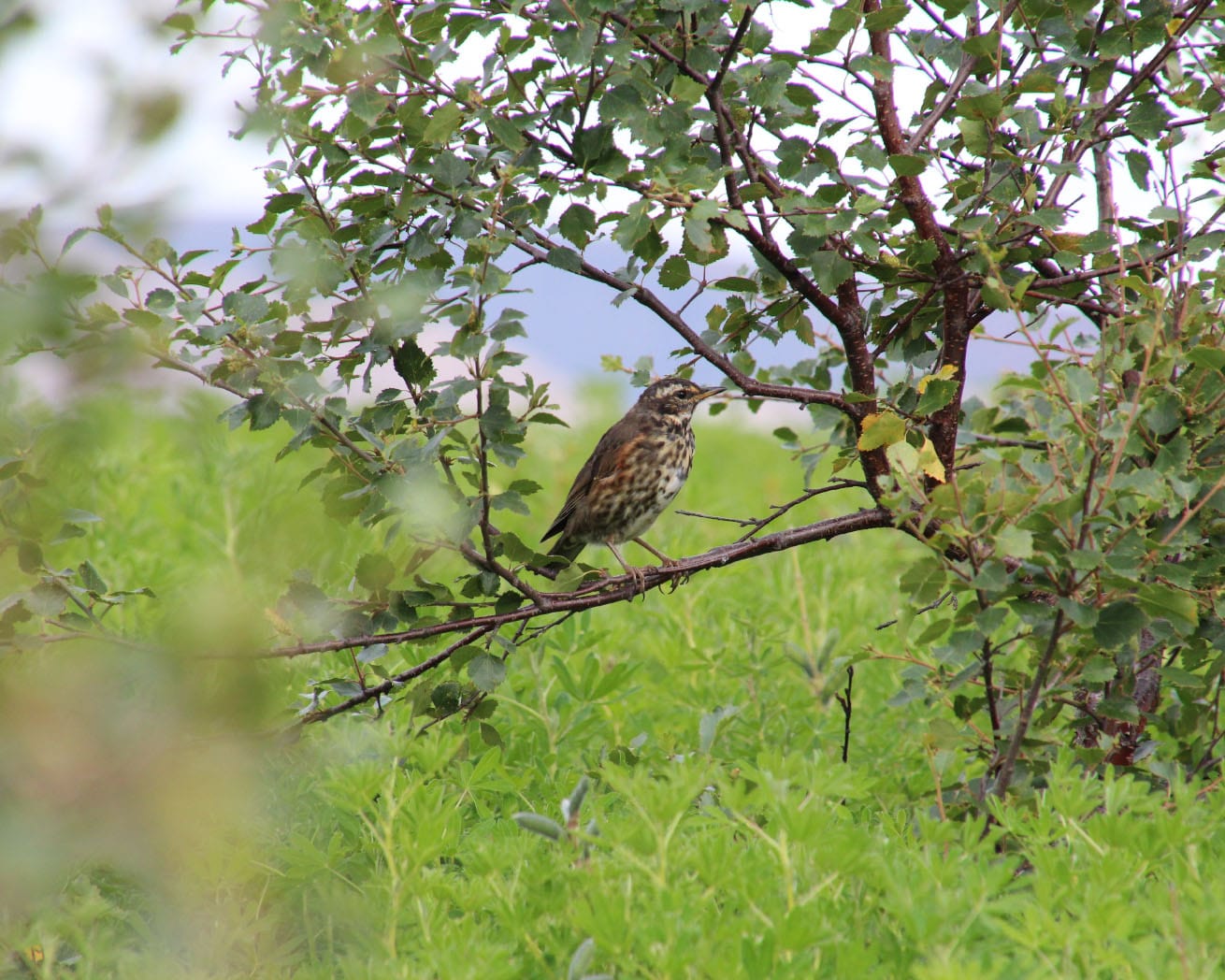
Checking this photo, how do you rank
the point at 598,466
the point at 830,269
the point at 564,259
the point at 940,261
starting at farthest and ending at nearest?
the point at 598,466 < the point at 940,261 < the point at 830,269 < the point at 564,259

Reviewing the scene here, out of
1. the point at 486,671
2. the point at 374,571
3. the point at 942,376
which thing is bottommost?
the point at 486,671

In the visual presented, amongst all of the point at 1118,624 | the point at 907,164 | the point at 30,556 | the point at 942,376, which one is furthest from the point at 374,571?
the point at 1118,624

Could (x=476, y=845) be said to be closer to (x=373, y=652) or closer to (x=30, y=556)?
(x=373, y=652)

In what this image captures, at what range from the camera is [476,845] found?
3.08m

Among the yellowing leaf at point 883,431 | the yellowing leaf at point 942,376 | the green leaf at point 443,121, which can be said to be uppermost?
the green leaf at point 443,121

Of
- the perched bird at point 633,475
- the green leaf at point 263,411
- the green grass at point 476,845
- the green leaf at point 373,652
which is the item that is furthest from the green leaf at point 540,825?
the perched bird at point 633,475

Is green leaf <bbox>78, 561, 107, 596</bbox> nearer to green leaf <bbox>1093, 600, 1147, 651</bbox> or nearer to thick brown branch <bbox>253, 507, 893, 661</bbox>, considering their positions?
thick brown branch <bbox>253, 507, 893, 661</bbox>

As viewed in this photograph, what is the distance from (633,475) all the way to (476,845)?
2.82 m

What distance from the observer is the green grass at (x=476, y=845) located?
1756 mm

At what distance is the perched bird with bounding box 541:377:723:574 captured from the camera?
5.72 m

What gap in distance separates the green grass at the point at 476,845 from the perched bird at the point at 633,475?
1276 mm

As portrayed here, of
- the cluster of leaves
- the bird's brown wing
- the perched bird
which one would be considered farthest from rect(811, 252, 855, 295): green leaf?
the bird's brown wing

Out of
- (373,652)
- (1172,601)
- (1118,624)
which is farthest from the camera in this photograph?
(373,652)

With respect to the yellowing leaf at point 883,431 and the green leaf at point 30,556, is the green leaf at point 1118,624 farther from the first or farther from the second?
the green leaf at point 30,556
